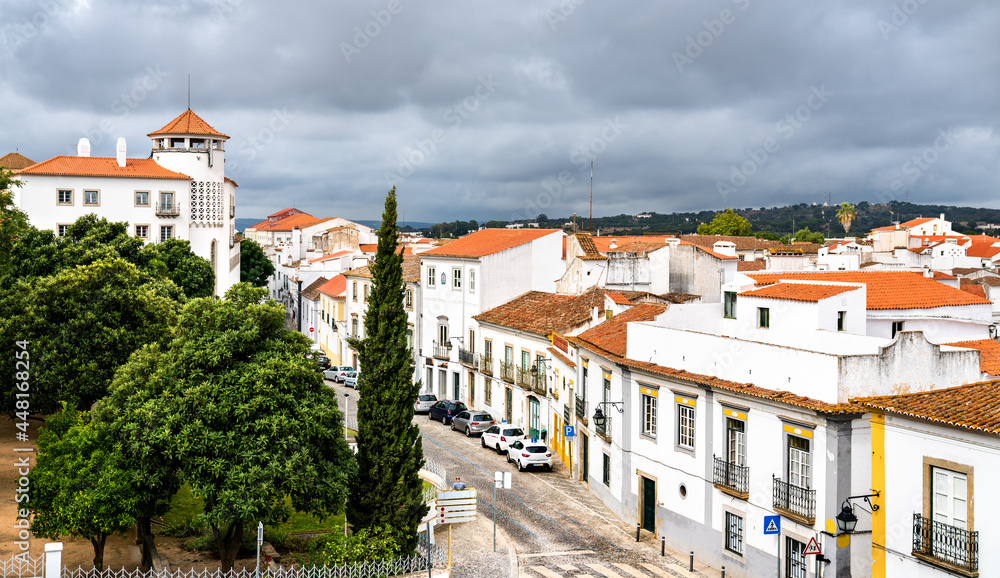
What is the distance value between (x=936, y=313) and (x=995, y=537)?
20488mm

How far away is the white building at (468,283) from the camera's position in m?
52.7

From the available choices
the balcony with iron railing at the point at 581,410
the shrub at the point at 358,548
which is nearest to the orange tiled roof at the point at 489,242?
the balcony with iron railing at the point at 581,410

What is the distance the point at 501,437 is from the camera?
1594 inches

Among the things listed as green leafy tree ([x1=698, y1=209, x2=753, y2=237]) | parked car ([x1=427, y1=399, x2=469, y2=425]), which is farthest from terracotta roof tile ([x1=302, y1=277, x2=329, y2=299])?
green leafy tree ([x1=698, y1=209, x2=753, y2=237])

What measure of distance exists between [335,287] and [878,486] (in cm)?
6309

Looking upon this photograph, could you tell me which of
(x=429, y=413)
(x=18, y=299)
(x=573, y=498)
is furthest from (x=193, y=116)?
(x=573, y=498)

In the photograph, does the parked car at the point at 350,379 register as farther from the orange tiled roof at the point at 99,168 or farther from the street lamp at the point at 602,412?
the street lamp at the point at 602,412

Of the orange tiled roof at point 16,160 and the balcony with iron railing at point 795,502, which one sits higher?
the orange tiled roof at point 16,160

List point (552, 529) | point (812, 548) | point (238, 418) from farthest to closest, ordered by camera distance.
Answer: point (552, 529) < point (238, 418) < point (812, 548)

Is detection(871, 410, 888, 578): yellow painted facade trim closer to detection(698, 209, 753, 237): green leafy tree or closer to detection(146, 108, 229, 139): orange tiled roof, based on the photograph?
detection(146, 108, 229, 139): orange tiled roof

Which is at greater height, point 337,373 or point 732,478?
point 732,478

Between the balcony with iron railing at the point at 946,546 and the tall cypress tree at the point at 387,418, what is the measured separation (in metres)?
12.4

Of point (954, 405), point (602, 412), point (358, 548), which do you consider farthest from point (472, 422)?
point (954, 405)

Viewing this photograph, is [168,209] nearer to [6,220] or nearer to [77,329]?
[77,329]
